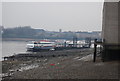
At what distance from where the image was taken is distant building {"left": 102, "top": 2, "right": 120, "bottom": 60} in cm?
2283

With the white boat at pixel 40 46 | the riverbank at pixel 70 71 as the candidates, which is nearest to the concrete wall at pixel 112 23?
the riverbank at pixel 70 71

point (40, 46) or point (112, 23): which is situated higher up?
point (112, 23)

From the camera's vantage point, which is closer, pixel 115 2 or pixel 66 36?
pixel 115 2

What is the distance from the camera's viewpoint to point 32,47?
74.7 metres

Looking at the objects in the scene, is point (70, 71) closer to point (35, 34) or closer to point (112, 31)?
point (112, 31)

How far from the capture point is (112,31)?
23250 mm

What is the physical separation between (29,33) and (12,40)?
44.8 ft

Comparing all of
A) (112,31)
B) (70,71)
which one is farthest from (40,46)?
(70,71)

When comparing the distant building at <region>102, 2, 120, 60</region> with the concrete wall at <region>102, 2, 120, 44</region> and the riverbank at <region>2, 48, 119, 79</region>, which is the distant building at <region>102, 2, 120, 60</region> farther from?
the riverbank at <region>2, 48, 119, 79</region>

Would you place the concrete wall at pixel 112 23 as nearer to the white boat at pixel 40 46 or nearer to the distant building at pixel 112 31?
the distant building at pixel 112 31

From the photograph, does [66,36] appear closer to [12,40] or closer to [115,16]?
[12,40]

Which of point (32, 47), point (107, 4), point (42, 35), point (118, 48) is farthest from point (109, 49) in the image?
point (42, 35)

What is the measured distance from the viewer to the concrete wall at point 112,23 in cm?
2293

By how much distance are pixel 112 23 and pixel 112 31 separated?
87 centimetres
